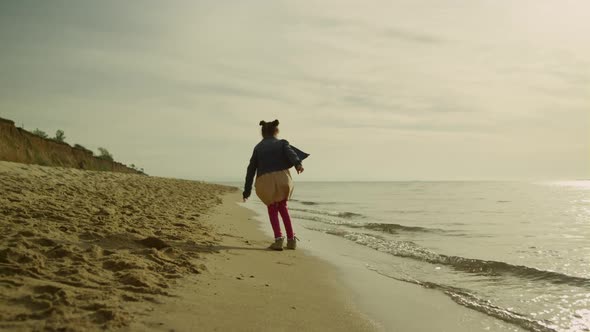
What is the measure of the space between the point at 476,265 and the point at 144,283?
4.98 metres

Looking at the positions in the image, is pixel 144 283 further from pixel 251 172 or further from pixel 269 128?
pixel 269 128

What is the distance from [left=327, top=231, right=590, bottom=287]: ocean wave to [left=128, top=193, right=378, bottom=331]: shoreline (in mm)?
2275

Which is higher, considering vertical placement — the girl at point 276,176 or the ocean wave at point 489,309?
the girl at point 276,176

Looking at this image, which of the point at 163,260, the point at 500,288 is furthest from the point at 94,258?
the point at 500,288

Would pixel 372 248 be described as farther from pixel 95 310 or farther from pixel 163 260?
pixel 95 310

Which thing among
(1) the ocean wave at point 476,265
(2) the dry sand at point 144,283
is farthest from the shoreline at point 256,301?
(1) the ocean wave at point 476,265

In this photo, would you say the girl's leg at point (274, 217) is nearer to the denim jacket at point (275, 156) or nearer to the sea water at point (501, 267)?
the denim jacket at point (275, 156)

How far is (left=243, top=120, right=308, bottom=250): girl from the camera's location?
6.19 meters

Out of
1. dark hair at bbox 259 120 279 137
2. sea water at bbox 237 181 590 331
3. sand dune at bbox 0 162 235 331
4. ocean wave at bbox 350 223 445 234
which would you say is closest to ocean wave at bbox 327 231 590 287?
sea water at bbox 237 181 590 331

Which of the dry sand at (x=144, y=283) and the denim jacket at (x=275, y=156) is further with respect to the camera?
the denim jacket at (x=275, y=156)

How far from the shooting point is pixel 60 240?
3939mm

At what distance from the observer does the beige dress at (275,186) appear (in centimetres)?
618

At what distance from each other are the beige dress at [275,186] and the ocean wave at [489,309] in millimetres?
2426

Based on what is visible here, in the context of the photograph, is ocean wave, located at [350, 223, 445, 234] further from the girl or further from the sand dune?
the sand dune
